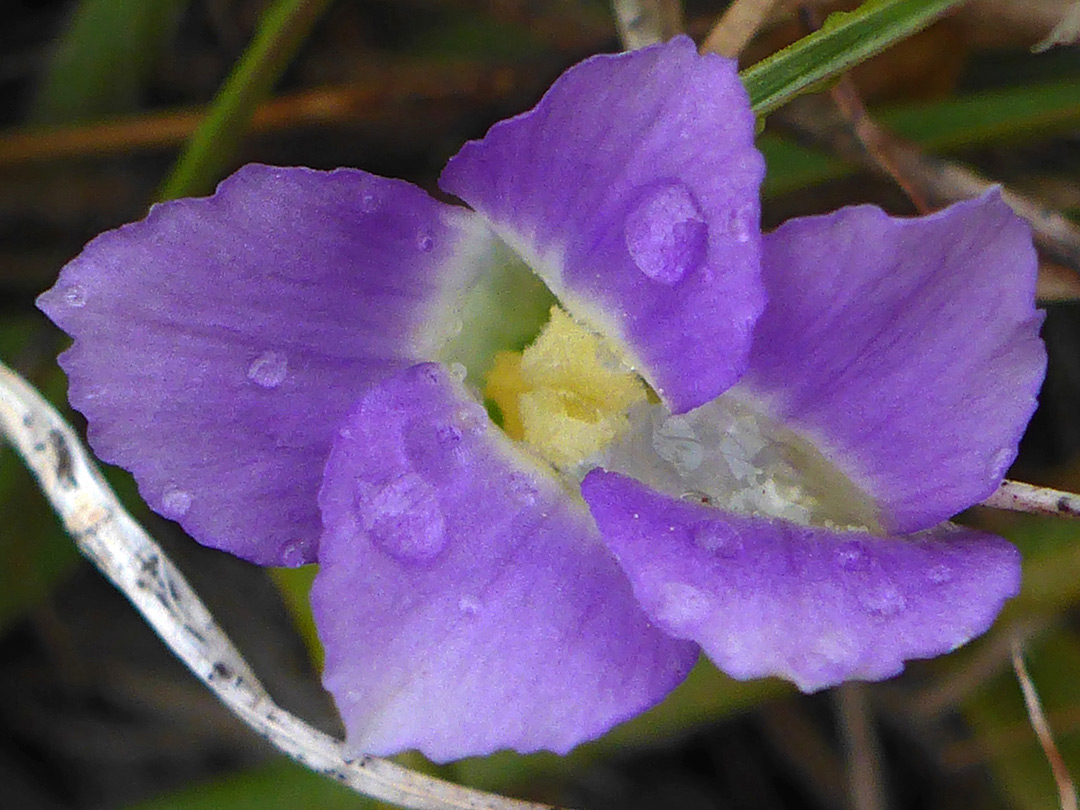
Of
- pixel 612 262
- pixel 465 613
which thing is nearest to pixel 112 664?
pixel 465 613

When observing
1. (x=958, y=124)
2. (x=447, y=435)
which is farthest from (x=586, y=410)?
(x=958, y=124)

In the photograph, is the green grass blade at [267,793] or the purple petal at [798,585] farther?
the green grass blade at [267,793]

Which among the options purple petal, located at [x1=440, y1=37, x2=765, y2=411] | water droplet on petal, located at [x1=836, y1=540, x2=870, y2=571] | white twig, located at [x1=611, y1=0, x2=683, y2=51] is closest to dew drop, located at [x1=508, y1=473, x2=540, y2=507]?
purple petal, located at [x1=440, y1=37, x2=765, y2=411]

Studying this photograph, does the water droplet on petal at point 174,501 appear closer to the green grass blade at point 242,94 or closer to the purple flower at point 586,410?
the purple flower at point 586,410

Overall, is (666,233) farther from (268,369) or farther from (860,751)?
(860,751)

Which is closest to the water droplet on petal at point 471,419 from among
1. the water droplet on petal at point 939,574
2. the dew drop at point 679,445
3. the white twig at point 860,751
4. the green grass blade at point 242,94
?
the dew drop at point 679,445

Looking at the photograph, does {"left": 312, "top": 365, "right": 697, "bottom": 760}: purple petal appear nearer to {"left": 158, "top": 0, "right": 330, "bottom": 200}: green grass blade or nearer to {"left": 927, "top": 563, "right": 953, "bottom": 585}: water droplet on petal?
{"left": 927, "top": 563, "right": 953, "bottom": 585}: water droplet on petal

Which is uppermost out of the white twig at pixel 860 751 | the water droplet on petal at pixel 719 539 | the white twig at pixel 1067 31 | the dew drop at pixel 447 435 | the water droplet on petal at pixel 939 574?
the dew drop at pixel 447 435

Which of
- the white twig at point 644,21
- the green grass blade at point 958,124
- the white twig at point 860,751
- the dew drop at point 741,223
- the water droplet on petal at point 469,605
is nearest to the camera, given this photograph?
the dew drop at point 741,223
